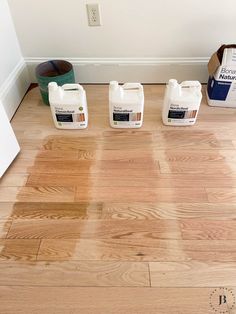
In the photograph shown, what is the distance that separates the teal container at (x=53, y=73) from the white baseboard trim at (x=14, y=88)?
0.13 meters

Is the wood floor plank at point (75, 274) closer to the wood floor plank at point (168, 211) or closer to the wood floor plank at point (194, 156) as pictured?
the wood floor plank at point (168, 211)

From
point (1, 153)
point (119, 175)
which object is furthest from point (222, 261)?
point (1, 153)

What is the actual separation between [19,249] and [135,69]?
3.71 feet

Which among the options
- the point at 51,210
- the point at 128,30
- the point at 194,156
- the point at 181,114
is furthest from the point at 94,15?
the point at 51,210

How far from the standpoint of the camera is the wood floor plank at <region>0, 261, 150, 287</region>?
687mm

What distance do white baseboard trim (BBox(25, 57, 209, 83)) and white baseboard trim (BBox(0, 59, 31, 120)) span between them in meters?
0.05

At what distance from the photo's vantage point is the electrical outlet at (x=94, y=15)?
121cm

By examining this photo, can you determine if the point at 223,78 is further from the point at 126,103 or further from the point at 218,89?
the point at 126,103

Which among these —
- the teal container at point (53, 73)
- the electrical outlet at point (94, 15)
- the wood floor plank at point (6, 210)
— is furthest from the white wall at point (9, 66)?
the wood floor plank at point (6, 210)

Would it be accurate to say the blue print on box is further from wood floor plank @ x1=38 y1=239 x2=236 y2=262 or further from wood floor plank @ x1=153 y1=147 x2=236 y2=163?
wood floor plank @ x1=38 y1=239 x2=236 y2=262

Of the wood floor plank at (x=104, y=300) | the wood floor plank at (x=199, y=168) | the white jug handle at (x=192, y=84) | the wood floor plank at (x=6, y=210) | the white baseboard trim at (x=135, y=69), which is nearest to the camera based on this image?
the wood floor plank at (x=104, y=300)

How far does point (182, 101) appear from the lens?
107 cm

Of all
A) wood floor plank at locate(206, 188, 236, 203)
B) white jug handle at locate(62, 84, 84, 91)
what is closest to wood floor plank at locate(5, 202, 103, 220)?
wood floor plank at locate(206, 188, 236, 203)

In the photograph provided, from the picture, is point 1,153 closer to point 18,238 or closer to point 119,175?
point 18,238
